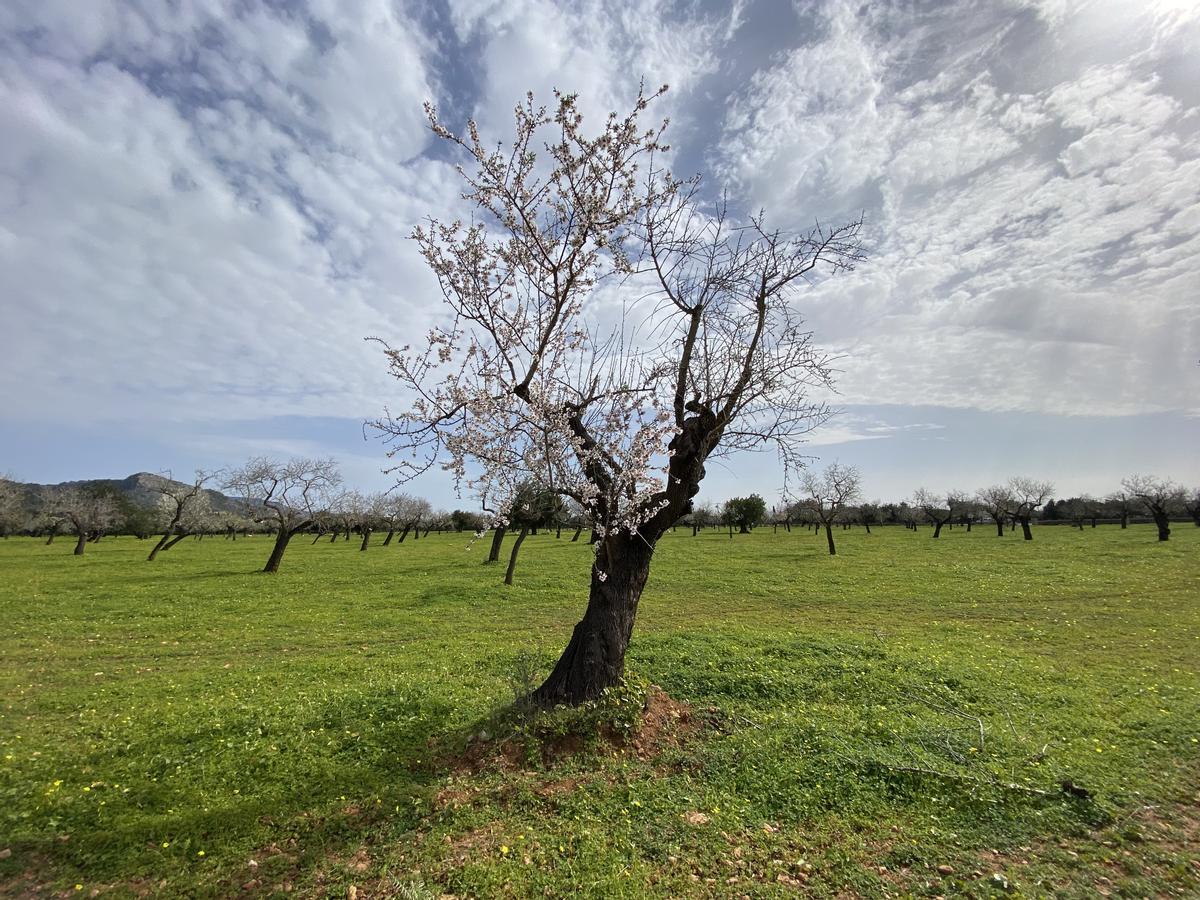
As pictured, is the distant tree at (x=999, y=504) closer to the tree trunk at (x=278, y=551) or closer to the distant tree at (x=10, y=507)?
the tree trunk at (x=278, y=551)

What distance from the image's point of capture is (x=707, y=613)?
19938 millimetres

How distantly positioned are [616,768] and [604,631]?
197cm

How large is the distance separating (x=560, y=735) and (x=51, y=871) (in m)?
5.09

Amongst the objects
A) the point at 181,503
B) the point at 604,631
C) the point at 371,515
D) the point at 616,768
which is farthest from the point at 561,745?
the point at 371,515

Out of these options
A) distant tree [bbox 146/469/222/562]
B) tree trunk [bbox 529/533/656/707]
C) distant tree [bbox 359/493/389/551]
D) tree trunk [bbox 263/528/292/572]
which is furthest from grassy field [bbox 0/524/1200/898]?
distant tree [bbox 359/493/389/551]

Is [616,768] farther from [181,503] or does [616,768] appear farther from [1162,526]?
[1162,526]

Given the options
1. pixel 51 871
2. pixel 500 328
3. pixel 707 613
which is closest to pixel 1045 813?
pixel 500 328

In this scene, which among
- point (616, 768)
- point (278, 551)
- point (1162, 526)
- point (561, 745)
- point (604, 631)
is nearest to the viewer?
point (616, 768)

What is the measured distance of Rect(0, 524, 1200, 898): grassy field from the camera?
5.06 m

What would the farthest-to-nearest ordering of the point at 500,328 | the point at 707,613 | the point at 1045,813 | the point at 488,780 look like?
1. the point at 707,613
2. the point at 500,328
3. the point at 488,780
4. the point at 1045,813

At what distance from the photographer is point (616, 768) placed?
688 cm

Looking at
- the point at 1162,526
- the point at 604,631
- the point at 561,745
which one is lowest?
the point at 561,745

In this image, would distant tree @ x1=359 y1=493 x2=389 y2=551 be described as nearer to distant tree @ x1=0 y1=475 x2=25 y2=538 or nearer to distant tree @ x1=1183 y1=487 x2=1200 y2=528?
distant tree @ x1=0 y1=475 x2=25 y2=538

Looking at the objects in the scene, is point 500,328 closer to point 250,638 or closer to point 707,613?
point 250,638
